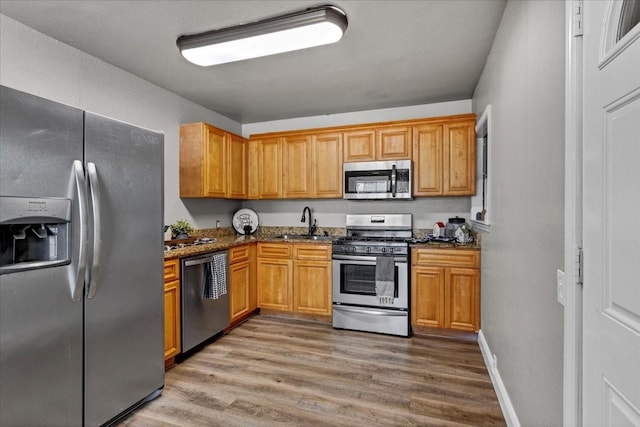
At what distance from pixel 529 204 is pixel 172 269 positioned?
255 centimetres

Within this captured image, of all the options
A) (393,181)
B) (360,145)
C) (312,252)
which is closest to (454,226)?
(393,181)

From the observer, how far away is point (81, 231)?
1.73 metres

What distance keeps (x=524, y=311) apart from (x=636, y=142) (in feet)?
3.71

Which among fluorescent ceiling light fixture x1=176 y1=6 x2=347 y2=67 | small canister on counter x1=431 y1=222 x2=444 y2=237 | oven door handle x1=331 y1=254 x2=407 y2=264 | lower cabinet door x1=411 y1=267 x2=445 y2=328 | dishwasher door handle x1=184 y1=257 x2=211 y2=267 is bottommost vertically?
lower cabinet door x1=411 y1=267 x2=445 y2=328

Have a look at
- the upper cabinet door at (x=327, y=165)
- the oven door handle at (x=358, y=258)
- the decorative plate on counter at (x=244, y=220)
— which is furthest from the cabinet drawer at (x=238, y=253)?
the upper cabinet door at (x=327, y=165)

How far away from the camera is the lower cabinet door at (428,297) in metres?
3.28

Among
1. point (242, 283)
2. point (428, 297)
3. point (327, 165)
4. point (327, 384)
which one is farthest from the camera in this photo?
point (327, 165)

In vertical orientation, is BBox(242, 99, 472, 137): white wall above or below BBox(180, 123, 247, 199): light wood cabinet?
above

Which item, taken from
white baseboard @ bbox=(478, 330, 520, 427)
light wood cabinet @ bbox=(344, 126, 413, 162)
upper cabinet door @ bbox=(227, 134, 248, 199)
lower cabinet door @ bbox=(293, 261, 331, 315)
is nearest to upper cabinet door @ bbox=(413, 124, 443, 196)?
light wood cabinet @ bbox=(344, 126, 413, 162)

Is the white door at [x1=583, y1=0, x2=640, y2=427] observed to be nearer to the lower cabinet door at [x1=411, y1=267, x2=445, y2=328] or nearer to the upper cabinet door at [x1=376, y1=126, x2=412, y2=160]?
the lower cabinet door at [x1=411, y1=267, x2=445, y2=328]

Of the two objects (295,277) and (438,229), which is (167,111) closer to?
(295,277)

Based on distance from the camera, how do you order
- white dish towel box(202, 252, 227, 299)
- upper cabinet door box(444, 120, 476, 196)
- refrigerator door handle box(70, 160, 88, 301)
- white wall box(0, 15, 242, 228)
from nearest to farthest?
refrigerator door handle box(70, 160, 88, 301) → white wall box(0, 15, 242, 228) → white dish towel box(202, 252, 227, 299) → upper cabinet door box(444, 120, 476, 196)

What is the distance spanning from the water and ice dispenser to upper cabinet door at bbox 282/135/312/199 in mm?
2740

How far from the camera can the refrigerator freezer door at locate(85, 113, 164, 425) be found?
1840mm
